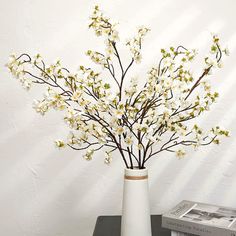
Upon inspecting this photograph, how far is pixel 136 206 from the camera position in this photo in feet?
2.86

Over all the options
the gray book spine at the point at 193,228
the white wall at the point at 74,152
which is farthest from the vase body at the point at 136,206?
the white wall at the point at 74,152

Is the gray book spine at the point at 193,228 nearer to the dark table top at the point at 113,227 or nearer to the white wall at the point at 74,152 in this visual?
the dark table top at the point at 113,227

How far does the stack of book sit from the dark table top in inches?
3.3

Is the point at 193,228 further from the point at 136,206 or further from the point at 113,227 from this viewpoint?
the point at 113,227

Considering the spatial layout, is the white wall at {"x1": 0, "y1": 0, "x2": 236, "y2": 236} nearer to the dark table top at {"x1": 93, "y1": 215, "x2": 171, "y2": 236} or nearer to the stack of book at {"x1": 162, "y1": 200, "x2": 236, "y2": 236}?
the dark table top at {"x1": 93, "y1": 215, "x2": 171, "y2": 236}

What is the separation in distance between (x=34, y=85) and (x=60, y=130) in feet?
0.65

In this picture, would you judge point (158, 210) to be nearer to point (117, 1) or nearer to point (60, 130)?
point (60, 130)

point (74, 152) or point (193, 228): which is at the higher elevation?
point (74, 152)

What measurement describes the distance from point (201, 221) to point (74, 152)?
0.54m

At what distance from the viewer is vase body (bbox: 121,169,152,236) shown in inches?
34.2

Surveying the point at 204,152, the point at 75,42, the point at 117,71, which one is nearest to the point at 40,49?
the point at 75,42

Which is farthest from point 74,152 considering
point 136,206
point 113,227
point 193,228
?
point 193,228

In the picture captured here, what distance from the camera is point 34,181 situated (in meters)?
1.23

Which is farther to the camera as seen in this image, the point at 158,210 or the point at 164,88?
the point at 158,210
